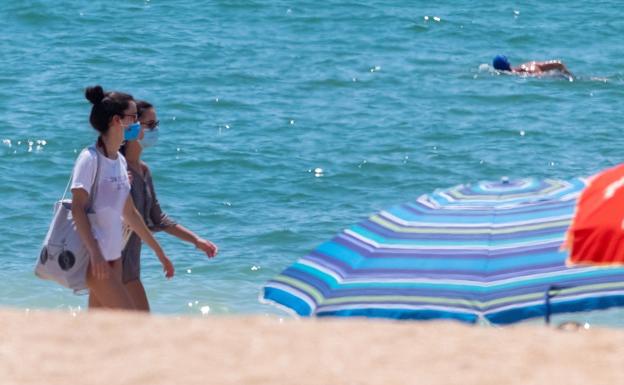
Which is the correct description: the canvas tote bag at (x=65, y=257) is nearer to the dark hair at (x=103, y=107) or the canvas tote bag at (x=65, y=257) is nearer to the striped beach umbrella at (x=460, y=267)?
the dark hair at (x=103, y=107)

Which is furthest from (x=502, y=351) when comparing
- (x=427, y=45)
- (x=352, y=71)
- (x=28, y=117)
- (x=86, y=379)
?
(x=427, y=45)

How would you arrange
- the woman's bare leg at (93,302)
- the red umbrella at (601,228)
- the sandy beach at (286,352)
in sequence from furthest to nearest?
the woman's bare leg at (93,302) → the red umbrella at (601,228) → the sandy beach at (286,352)

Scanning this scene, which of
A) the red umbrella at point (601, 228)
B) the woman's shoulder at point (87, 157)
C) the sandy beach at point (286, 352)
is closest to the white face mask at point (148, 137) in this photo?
the woman's shoulder at point (87, 157)

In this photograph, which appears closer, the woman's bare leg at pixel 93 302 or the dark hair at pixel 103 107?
the dark hair at pixel 103 107

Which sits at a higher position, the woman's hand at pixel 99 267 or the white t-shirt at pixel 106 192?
the white t-shirt at pixel 106 192

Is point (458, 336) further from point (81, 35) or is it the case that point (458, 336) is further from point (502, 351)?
point (81, 35)

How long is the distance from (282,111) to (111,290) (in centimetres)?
987

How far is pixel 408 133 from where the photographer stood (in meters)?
15.0

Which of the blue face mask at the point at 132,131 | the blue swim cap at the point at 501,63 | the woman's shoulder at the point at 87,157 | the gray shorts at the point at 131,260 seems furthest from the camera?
the blue swim cap at the point at 501,63

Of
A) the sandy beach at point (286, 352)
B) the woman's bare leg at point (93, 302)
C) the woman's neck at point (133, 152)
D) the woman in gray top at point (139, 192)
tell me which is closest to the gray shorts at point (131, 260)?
the woman in gray top at point (139, 192)

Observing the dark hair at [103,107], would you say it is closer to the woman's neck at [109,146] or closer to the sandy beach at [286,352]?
the woman's neck at [109,146]

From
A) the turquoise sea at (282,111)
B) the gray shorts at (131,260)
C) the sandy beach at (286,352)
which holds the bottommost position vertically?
the turquoise sea at (282,111)

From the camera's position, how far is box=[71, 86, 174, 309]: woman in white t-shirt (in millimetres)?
5848

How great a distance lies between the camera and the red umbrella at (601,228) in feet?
18.5
